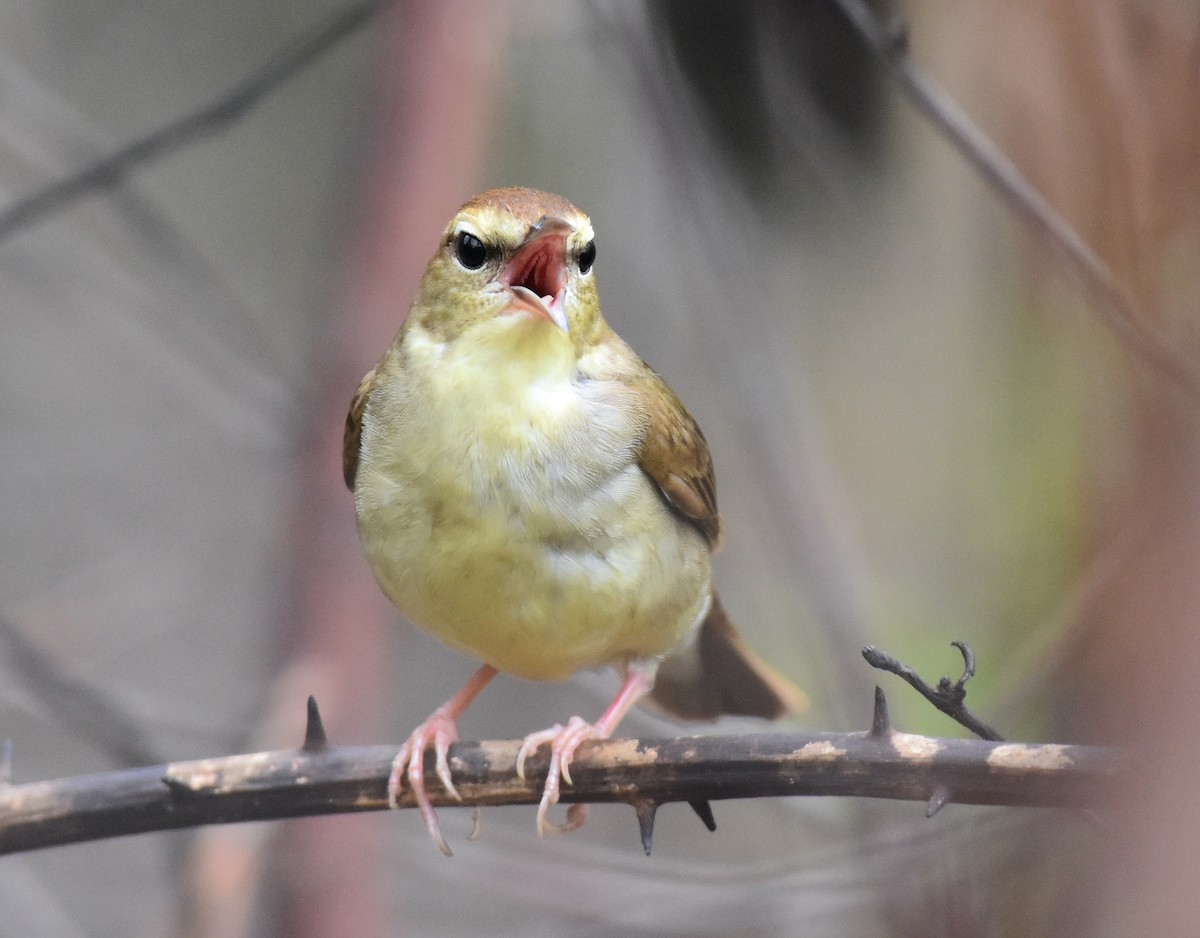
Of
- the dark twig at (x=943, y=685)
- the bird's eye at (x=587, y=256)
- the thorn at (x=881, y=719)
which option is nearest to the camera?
the dark twig at (x=943, y=685)

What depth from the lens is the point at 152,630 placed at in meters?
6.09

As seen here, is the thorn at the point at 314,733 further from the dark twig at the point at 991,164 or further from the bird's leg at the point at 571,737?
the dark twig at the point at 991,164

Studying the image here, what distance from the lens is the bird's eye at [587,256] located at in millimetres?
3066

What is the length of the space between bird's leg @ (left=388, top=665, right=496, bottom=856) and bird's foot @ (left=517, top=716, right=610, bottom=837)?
0.20m

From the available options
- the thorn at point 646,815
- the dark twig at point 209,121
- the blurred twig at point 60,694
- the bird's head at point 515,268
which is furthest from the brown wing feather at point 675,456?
the blurred twig at point 60,694

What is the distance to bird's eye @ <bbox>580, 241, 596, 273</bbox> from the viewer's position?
121 inches

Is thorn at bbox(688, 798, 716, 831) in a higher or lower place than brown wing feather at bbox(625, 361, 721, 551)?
lower

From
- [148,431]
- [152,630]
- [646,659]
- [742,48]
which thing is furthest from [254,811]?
[148,431]

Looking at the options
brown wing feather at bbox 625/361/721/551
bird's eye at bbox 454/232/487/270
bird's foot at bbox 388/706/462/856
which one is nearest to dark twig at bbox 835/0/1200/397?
brown wing feather at bbox 625/361/721/551

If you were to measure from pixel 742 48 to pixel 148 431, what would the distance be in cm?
427

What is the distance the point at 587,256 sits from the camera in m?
3.09

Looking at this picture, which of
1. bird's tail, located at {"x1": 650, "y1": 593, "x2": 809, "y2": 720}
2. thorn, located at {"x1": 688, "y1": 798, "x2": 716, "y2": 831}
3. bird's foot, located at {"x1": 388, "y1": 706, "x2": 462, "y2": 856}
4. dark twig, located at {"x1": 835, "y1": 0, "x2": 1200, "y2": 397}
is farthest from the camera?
bird's tail, located at {"x1": 650, "y1": 593, "x2": 809, "y2": 720}

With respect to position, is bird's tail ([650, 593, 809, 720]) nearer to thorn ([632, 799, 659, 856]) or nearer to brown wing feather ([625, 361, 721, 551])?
brown wing feather ([625, 361, 721, 551])

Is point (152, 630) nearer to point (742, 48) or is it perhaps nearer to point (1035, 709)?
point (742, 48)
